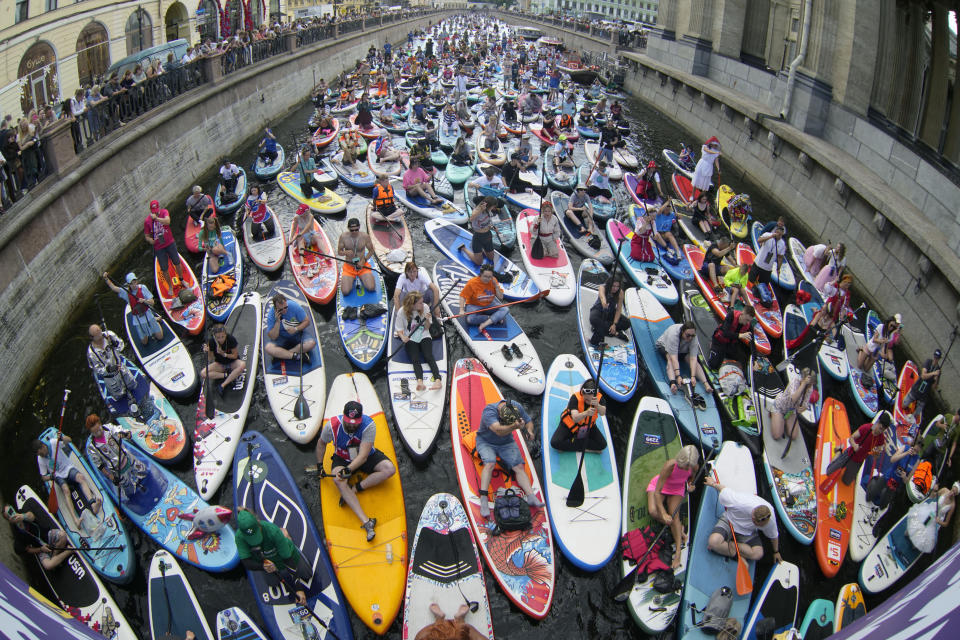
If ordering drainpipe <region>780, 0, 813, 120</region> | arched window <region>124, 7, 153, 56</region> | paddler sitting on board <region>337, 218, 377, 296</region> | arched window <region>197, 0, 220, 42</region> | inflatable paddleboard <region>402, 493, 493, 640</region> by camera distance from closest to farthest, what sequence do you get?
inflatable paddleboard <region>402, 493, 493, 640</region> < paddler sitting on board <region>337, 218, 377, 296</region> < drainpipe <region>780, 0, 813, 120</region> < arched window <region>124, 7, 153, 56</region> < arched window <region>197, 0, 220, 42</region>

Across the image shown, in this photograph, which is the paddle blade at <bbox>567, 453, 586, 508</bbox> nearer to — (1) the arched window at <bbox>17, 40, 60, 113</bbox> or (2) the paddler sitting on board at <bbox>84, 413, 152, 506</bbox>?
(2) the paddler sitting on board at <bbox>84, 413, 152, 506</bbox>

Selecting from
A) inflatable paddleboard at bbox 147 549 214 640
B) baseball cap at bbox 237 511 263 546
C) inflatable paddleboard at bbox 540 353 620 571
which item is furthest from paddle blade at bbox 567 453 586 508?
inflatable paddleboard at bbox 147 549 214 640

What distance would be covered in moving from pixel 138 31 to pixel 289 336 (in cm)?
2500

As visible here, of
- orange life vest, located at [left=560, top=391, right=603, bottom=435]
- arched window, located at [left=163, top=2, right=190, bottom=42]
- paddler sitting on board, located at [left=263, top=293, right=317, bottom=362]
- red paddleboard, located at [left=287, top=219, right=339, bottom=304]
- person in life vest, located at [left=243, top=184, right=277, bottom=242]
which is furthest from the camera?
arched window, located at [left=163, top=2, right=190, bottom=42]

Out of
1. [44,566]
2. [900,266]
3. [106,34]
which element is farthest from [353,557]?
[106,34]

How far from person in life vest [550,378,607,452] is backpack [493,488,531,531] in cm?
116

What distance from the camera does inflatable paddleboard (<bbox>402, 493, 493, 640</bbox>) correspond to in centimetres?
624

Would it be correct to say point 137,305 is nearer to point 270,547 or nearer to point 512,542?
point 270,547

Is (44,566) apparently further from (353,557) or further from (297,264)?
(297,264)

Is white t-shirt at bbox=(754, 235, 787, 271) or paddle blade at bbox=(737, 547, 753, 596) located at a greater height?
white t-shirt at bbox=(754, 235, 787, 271)

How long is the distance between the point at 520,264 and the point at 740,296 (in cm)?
488

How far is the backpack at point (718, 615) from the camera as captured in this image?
6129 millimetres

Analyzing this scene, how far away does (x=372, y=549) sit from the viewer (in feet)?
22.6

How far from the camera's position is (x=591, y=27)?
47469mm
